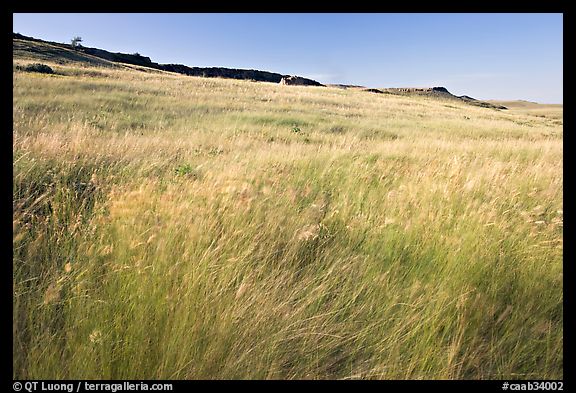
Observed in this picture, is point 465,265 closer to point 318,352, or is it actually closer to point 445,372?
point 445,372

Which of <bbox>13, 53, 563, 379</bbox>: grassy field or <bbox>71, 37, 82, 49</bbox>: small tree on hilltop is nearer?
<bbox>13, 53, 563, 379</bbox>: grassy field

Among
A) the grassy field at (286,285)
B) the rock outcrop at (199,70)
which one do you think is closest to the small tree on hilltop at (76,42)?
the rock outcrop at (199,70)

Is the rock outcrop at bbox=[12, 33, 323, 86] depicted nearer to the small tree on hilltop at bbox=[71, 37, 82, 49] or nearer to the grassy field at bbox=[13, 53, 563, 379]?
the small tree on hilltop at bbox=[71, 37, 82, 49]

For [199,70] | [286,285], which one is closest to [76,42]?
[199,70]

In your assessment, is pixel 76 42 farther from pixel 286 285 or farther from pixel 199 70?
pixel 286 285

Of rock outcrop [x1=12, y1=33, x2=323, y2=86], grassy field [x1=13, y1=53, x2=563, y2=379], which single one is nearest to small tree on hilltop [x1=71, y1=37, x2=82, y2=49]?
rock outcrop [x1=12, y1=33, x2=323, y2=86]

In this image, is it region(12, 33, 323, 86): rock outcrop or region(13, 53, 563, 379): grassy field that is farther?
region(12, 33, 323, 86): rock outcrop

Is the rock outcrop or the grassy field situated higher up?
the rock outcrop

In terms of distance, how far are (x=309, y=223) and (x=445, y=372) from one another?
1473 mm

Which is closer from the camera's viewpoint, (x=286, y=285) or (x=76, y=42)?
(x=286, y=285)

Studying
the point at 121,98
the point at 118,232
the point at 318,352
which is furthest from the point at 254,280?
the point at 121,98

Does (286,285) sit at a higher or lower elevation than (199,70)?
lower

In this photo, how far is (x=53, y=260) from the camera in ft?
7.06

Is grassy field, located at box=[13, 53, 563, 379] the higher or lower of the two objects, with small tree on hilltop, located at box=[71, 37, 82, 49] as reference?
lower
